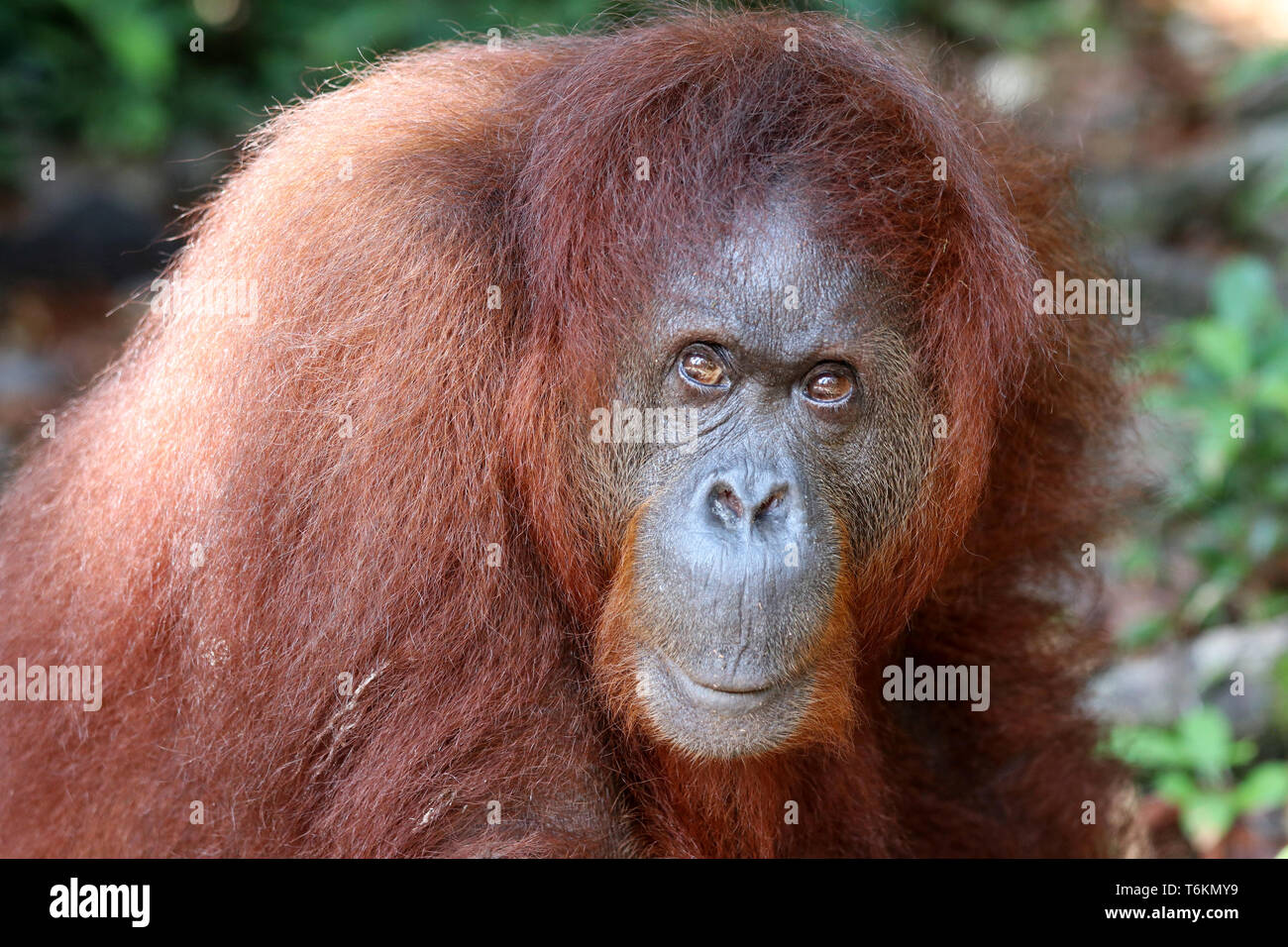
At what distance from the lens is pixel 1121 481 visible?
15.1ft

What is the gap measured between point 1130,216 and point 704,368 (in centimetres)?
604

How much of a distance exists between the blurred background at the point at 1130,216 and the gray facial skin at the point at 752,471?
182cm

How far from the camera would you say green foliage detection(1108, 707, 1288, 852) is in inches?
187

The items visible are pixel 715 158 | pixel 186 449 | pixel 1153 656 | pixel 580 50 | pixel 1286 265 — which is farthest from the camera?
pixel 1286 265

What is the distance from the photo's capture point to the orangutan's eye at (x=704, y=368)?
3236 mm

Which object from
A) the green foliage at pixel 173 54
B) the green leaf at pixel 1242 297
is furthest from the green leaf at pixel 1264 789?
the green foliage at pixel 173 54

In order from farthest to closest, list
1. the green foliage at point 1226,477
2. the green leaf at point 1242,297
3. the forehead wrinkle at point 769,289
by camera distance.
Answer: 1. the green leaf at point 1242,297
2. the green foliage at point 1226,477
3. the forehead wrinkle at point 769,289

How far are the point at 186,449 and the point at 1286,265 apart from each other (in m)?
6.15

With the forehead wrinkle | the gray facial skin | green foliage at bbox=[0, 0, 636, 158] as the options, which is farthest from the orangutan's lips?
green foliage at bbox=[0, 0, 636, 158]

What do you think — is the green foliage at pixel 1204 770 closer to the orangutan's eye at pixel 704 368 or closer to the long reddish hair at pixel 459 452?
the long reddish hair at pixel 459 452

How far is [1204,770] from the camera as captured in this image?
5.00 m

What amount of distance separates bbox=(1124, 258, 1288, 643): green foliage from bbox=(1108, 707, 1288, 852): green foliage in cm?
57

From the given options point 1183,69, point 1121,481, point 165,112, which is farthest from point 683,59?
point 1183,69

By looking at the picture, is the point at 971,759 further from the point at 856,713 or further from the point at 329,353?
the point at 329,353
